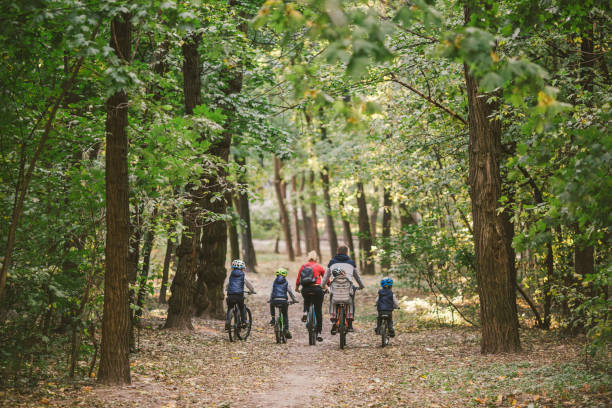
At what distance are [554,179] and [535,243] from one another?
73 cm

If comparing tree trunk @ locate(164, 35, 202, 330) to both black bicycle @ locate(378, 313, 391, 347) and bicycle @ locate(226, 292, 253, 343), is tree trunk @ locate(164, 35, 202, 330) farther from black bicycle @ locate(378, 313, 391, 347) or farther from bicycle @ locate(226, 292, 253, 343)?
black bicycle @ locate(378, 313, 391, 347)

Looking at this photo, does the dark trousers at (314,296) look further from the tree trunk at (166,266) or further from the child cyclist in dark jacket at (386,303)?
the tree trunk at (166,266)

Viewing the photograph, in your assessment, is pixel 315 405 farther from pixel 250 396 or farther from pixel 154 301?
pixel 154 301

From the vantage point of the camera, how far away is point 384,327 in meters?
11.8

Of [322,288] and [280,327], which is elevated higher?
[322,288]

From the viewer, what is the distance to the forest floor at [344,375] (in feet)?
21.8

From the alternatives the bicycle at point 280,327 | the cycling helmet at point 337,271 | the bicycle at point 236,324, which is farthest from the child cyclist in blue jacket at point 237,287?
the cycling helmet at point 337,271

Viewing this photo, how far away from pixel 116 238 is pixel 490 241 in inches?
248

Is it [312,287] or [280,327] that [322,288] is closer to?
[312,287]

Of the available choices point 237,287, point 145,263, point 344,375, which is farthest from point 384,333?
point 145,263

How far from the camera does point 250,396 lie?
7641mm

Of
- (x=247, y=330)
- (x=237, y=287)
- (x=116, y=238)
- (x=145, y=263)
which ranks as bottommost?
(x=247, y=330)

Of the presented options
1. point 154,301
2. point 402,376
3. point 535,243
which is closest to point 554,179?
point 535,243

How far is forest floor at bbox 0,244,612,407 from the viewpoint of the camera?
664 cm
